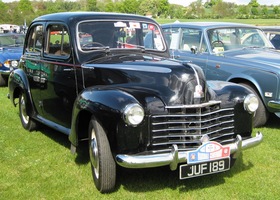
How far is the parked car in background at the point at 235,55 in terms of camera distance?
5.87 meters

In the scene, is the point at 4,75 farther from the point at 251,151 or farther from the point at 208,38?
the point at 251,151

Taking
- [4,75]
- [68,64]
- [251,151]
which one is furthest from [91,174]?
[4,75]

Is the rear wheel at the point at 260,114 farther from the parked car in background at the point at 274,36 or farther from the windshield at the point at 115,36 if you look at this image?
the parked car in background at the point at 274,36

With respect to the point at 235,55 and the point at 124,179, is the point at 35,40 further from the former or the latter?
the point at 235,55

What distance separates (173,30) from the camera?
315 inches

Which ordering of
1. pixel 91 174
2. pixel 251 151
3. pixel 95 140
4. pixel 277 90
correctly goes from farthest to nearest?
pixel 277 90 < pixel 251 151 < pixel 91 174 < pixel 95 140

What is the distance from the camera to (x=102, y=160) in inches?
141

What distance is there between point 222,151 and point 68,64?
217 cm

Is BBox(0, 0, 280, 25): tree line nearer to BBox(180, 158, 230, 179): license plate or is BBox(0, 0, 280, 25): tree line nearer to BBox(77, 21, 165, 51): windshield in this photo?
BBox(77, 21, 165, 51): windshield

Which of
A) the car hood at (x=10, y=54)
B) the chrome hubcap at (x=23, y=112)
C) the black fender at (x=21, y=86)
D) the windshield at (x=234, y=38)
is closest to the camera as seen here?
the black fender at (x=21, y=86)

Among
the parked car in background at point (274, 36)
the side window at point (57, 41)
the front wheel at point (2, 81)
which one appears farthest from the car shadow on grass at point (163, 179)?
the front wheel at point (2, 81)

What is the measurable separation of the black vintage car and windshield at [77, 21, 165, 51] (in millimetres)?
12

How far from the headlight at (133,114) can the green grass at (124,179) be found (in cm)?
85

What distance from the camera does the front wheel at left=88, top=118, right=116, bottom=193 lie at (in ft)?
11.8
